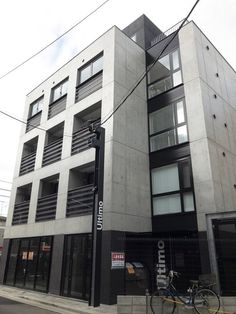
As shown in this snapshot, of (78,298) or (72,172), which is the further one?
(72,172)

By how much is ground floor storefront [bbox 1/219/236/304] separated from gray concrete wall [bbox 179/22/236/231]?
1.04 m

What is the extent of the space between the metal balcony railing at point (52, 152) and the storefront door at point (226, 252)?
8212 millimetres

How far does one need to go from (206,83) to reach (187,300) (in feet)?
30.4

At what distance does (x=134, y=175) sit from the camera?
1159cm

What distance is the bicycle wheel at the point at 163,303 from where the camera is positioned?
23.3 ft

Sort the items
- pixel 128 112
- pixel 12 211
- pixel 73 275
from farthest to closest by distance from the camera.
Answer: pixel 12 211
pixel 128 112
pixel 73 275

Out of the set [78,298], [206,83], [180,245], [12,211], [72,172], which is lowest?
[78,298]

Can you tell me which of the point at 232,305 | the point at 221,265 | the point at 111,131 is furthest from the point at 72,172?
the point at 232,305

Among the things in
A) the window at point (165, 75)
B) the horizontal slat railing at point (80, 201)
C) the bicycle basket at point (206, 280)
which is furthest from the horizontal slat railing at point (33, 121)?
the bicycle basket at point (206, 280)

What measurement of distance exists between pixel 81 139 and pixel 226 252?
771 cm

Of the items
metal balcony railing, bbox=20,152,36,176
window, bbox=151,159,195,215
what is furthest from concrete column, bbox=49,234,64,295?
metal balcony railing, bbox=20,152,36,176

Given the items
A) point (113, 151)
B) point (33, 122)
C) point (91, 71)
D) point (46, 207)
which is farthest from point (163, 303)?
point (33, 122)

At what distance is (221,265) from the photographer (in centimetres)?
871

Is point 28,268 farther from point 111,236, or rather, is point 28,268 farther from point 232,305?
point 232,305
